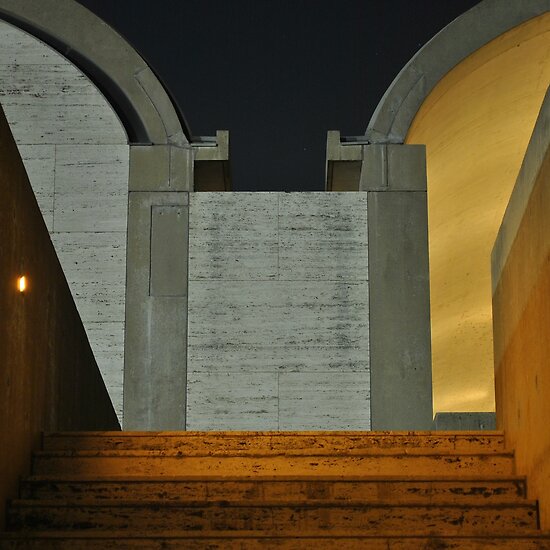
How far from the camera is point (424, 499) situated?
625cm

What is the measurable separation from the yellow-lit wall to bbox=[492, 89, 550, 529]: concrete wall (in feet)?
24.9

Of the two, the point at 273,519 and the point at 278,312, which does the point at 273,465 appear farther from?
the point at 278,312

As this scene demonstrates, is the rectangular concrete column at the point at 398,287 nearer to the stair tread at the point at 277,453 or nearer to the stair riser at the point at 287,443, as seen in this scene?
the stair riser at the point at 287,443

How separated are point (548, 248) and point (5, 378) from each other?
2630 millimetres

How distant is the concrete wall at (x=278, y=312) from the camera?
42.0 feet

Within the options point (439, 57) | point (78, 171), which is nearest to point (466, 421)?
point (439, 57)

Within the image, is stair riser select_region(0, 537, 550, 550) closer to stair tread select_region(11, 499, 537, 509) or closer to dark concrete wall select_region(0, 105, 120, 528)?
stair tread select_region(11, 499, 537, 509)

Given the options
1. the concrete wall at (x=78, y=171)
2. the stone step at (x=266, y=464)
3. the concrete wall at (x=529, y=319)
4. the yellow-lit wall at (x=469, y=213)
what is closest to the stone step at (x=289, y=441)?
the stone step at (x=266, y=464)

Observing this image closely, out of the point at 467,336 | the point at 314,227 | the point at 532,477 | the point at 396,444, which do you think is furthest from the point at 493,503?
the point at 467,336

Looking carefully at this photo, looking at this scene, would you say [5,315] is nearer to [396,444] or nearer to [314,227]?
[396,444]

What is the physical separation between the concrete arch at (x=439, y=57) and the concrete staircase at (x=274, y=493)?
679cm

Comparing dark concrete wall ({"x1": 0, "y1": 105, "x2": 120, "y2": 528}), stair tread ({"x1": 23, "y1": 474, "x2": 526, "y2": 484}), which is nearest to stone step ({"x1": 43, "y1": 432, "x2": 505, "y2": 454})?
dark concrete wall ({"x1": 0, "y1": 105, "x2": 120, "y2": 528})

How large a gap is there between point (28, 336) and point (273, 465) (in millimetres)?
1450

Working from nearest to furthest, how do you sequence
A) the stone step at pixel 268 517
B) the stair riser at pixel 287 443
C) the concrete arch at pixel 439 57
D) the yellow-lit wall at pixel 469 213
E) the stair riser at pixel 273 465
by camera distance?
the stone step at pixel 268 517 → the stair riser at pixel 273 465 → the stair riser at pixel 287 443 → the concrete arch at pixel 439 57 → the yellow-lit wall at pixel 469 213
